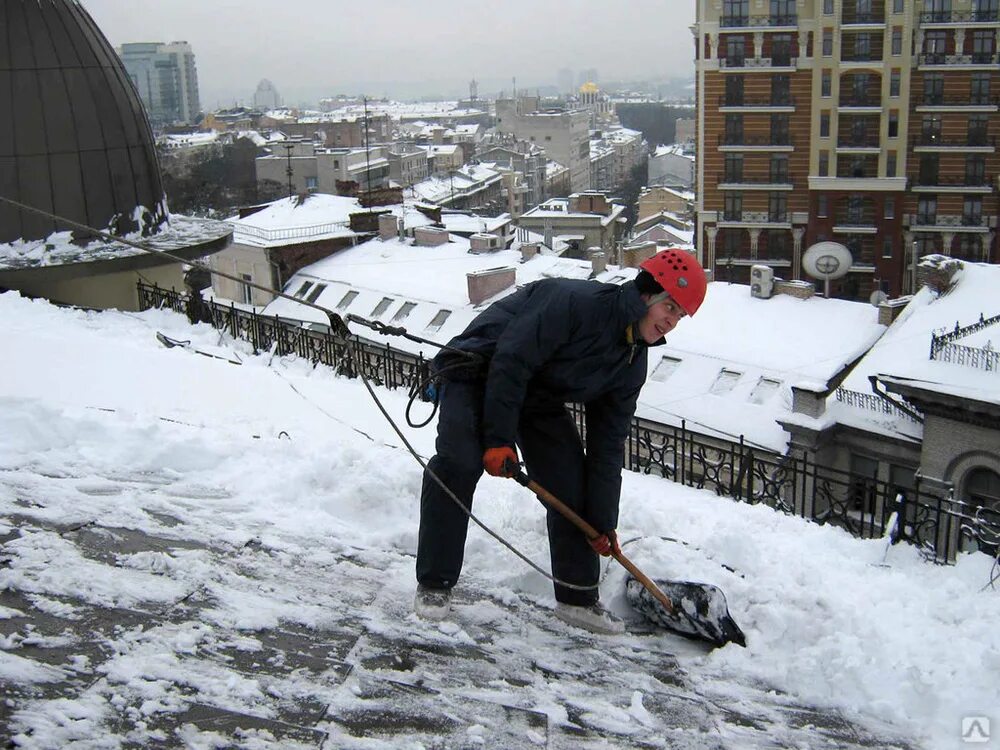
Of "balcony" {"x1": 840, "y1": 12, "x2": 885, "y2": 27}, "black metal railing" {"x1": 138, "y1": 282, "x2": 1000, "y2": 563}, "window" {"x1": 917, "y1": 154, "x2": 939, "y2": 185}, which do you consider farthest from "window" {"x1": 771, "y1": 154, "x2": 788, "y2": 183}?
"black metal railing" {"x1": 138, "y1": 282, "x2": 1000, "y2": 563}

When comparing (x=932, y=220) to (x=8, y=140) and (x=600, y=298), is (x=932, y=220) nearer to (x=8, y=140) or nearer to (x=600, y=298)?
(x=8, y=140)

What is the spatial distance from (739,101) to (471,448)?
37.2 meters

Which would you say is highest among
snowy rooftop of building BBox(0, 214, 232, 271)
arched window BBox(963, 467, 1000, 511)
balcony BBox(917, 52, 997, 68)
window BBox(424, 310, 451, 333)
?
balcony BBox(917, 52, 997, 68)

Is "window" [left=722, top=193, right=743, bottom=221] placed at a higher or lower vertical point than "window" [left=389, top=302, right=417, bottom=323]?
higher

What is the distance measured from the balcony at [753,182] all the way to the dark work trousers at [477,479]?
36.9 m

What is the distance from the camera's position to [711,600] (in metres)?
4.36

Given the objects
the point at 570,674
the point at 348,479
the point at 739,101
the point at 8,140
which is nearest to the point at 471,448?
the point at 570,674

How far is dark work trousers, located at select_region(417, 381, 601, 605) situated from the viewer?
14.0ft

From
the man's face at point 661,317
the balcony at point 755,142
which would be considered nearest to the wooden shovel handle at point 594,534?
the man's face at point 661,317

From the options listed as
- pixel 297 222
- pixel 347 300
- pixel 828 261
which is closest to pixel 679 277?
pixel 347 300

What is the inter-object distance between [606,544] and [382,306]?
Result: 828 inches

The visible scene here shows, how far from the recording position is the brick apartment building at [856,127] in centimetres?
3666

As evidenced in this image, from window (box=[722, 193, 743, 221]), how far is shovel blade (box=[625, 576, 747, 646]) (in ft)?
122

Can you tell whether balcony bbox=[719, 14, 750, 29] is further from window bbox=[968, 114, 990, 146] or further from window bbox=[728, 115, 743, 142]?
window bbox=[968, 114, 990, 146]
